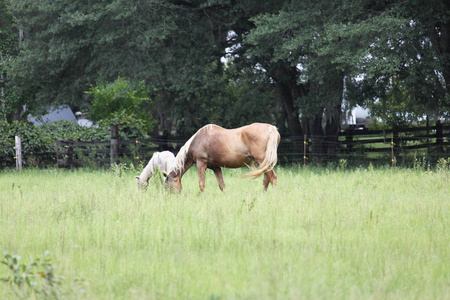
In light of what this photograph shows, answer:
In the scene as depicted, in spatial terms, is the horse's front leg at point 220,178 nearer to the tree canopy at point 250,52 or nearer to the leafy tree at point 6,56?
the tree canopy at point 250,52

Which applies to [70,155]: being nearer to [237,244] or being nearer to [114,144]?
[114,144]

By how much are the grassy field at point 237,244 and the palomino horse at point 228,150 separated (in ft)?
2.07

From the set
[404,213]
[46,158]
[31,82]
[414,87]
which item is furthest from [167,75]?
[404,213]

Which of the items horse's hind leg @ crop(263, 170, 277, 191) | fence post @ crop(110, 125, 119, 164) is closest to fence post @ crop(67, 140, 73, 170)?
fence post @ crop(110, 125, 119, 164)

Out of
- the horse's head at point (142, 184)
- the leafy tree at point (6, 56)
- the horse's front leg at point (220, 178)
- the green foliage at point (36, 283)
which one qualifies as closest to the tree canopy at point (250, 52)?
the leafy tree at point (6, 56)

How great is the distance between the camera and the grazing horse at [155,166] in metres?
9.44

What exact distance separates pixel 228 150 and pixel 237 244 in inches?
165

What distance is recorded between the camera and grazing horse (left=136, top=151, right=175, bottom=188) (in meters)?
9.44

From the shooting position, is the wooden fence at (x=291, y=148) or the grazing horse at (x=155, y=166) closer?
the grazing horse at (x=155, y=166)

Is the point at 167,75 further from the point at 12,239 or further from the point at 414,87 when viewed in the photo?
the point at 12,239

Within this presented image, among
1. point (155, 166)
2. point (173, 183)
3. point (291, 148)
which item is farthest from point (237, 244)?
point (291, 148)

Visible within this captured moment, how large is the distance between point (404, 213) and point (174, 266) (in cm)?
388

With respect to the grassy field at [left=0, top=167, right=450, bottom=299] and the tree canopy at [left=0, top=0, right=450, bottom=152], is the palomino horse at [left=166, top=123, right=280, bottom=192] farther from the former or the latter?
the tree canopy at [left=0, top=0, right=450, bottom=152]

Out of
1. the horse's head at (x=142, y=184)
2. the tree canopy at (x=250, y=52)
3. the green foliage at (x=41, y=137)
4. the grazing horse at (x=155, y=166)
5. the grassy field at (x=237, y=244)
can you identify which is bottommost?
the grassy field at (x=237, y=244)
